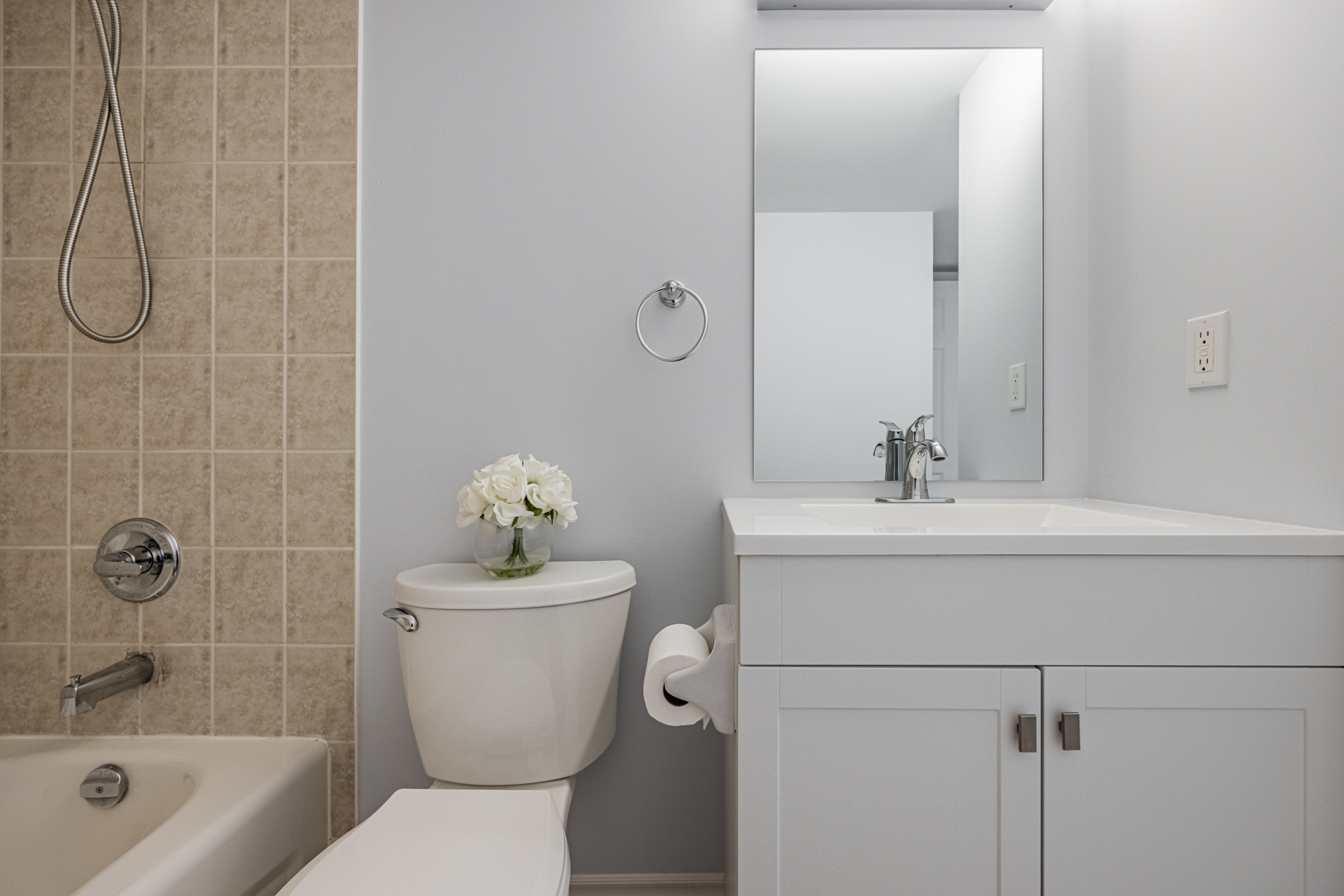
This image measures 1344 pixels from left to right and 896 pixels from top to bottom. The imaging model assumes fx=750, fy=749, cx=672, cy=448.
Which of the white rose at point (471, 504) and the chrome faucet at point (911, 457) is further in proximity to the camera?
the chrome faucet at point (911, 457)

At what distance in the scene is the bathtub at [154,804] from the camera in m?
1.22

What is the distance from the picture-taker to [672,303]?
4.82 ft

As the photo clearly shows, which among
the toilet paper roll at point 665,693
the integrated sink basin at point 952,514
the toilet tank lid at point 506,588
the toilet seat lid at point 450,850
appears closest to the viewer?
the toilet seat lid at point 450,850

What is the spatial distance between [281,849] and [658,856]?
26.9 inches

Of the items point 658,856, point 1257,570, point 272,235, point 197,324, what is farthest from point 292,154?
point 1257,570

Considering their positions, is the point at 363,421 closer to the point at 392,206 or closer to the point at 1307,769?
the point at 392,206

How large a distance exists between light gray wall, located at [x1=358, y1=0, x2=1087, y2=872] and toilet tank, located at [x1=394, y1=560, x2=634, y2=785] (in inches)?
8.7

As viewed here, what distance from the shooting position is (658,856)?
1.49 meters

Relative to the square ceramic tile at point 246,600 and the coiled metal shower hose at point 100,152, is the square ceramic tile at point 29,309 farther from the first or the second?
the square ceramic tile at point 246,600

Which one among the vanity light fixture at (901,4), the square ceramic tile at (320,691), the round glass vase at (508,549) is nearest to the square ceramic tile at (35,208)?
the square ceramic tile at (320,691)

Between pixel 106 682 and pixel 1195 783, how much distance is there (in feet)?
5.64

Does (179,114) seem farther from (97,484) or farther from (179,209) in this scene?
(97,484)

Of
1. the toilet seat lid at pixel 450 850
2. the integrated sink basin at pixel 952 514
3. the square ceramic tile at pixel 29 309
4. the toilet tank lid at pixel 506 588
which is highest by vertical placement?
the square ceramic tile at pixel 29 309

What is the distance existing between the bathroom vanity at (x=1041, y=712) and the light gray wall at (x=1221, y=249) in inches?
6.8
